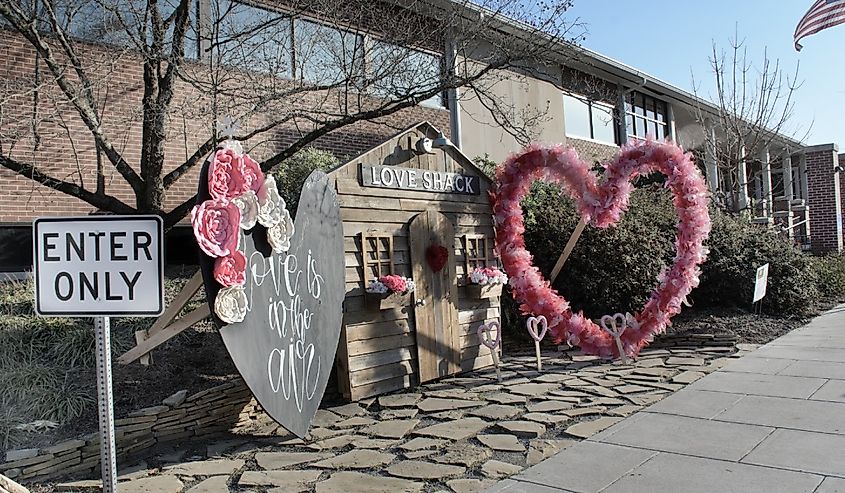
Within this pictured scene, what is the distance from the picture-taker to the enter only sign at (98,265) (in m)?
2.91

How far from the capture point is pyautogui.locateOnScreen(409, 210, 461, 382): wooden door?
23.8 ft

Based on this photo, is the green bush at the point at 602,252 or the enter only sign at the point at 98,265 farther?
the green bush at the point at 602,252

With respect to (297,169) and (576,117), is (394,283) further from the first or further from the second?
(576,117)

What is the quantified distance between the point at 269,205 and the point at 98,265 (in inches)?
70.7

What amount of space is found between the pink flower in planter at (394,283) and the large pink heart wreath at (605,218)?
6.34 feet

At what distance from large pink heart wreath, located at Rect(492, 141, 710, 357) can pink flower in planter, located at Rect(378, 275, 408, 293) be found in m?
1.93

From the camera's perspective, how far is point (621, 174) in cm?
801

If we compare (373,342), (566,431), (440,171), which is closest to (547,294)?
(440,171)

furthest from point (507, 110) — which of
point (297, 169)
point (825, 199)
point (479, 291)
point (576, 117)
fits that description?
point (825, 199)

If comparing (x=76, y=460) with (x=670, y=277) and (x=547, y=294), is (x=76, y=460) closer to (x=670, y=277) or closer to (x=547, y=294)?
(x=547, y=294)

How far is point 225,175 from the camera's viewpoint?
4.15 meters

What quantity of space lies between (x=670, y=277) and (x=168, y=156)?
288 inches

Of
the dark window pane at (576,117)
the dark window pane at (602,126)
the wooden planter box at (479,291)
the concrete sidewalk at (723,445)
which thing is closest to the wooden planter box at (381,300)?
the wooden planter box at (479,291)

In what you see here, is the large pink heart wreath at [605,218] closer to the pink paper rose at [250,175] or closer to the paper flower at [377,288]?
the paper flower at [377,288]
